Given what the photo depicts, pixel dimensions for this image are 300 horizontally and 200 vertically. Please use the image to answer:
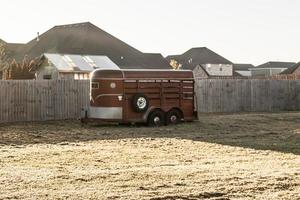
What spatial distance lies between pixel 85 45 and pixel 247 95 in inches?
1387

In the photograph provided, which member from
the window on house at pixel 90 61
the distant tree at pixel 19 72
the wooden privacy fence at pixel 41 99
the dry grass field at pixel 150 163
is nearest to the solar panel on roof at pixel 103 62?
the window on house at pixel 90 61

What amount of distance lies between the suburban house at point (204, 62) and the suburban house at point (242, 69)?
113 inches

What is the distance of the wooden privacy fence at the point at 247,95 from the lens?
31.6 m

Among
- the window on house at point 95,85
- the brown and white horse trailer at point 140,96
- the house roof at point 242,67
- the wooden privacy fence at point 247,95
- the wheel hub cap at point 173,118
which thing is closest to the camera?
the brown and white horse trailer at point 140,96

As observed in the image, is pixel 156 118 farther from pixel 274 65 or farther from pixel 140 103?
pixel 274 65

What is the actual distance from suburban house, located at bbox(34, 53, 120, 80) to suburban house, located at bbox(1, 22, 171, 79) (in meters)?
4.57

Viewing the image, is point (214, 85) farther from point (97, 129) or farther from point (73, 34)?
point (73, 34)

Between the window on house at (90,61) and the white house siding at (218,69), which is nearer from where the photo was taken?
the window on house at (90,61)

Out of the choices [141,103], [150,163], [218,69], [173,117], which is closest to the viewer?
[150,163]

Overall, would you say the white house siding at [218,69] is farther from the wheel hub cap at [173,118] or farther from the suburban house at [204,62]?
the wheel hub cap at [173,118]

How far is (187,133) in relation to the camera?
19.5 m

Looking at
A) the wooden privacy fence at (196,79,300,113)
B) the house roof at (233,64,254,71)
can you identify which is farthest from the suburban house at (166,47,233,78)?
the wooden privacy fence at (196,79,300,113)

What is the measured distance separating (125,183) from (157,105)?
44.2 ft

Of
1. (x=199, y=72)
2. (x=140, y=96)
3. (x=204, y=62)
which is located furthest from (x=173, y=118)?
(x=204, y=62)
